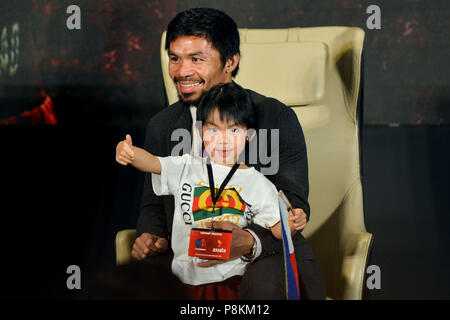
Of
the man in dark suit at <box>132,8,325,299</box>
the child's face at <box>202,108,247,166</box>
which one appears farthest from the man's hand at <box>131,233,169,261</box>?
the child's face at <box>202,108,247,166</box>

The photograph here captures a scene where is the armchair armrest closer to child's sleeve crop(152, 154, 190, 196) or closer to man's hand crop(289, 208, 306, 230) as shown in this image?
man's hand crop(289, 208, 306, 230)

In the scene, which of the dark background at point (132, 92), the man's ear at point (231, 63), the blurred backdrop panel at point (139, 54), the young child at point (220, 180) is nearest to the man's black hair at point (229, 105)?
the young child at point (220, 180)

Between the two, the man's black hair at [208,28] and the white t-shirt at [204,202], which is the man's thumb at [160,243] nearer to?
the white t-shirt at [204,202]

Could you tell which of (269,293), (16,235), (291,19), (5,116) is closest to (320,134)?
(269,293)

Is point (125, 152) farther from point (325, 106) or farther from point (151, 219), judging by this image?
point (325, 106)

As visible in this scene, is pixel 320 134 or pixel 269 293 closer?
pixel 269 293

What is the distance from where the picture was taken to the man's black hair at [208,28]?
101 cm

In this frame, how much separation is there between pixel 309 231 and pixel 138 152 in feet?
1.76

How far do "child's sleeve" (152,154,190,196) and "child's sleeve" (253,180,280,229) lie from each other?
0.54 ft

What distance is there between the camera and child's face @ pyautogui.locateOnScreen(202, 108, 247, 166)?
3.05 feet

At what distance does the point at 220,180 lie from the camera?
3.12 ft

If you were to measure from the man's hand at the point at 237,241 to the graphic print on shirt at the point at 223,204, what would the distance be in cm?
2

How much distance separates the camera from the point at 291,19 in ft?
12.9

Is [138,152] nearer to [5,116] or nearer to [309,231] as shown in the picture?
[309,231]
